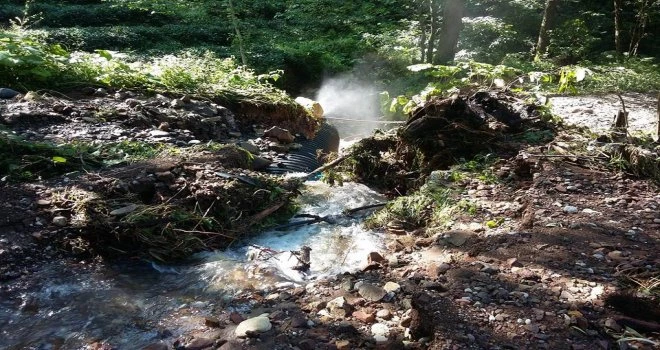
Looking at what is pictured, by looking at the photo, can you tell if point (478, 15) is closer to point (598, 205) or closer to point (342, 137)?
point (342, 137)

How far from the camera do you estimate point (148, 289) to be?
3062mm

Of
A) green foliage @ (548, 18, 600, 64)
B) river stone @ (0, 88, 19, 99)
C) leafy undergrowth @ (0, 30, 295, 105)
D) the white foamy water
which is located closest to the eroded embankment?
river stone @ (0, 88, 19, 99)

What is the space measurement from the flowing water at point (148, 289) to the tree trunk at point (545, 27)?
8735mm

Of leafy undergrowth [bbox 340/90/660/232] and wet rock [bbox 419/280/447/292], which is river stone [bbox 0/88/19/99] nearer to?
leafy undergrowth [bbox 340/90/660/232]

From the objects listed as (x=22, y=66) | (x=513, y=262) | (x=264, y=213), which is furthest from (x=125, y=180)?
(x=22, y=66)

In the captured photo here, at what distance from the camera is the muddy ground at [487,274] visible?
221cm

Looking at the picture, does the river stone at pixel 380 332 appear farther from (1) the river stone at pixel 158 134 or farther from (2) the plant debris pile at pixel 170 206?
(1) the river stone at pixel 158 134

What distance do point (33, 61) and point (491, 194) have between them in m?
5.52

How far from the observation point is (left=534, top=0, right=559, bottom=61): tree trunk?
34.9 ft

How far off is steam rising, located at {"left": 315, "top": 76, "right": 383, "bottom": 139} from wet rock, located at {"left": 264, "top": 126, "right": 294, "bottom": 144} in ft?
8.51

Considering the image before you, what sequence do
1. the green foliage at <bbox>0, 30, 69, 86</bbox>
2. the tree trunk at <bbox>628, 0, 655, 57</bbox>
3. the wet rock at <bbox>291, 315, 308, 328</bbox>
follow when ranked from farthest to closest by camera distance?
the tree trunk at <bbox>628, 0, 655, 57</bbox> < the green foliage at <bbox>0, 30, 69, 86</bbox> < the wet rock at <bbox>291, 315, 308, 328</bbox>

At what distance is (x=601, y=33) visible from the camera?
12680 millimetres

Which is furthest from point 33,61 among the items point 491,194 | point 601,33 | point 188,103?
point 601,33

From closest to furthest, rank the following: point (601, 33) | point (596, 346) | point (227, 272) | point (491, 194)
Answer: point (596, 346) < point (227, 272) < point (491, 194) < point (601, 33)
